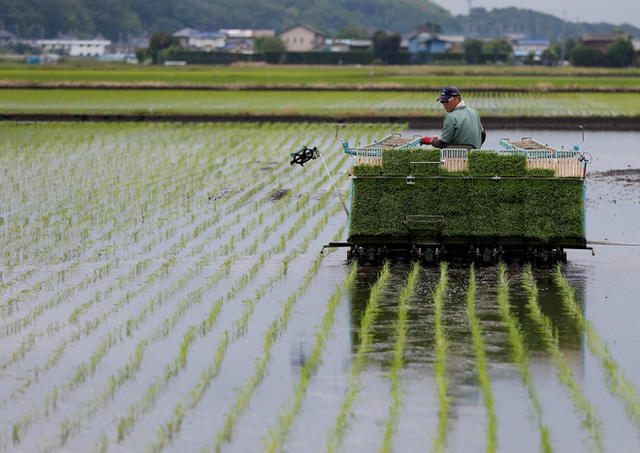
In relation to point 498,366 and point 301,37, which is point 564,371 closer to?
point 498,366

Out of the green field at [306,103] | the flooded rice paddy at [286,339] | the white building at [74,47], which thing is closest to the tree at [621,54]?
the green field at [306,103]

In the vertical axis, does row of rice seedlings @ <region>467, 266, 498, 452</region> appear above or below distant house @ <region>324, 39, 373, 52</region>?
above

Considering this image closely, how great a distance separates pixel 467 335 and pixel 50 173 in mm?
13901

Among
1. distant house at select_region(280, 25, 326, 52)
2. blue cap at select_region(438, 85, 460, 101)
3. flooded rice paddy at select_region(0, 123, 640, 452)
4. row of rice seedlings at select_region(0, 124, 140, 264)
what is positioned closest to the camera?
flooded rice paddy at select_region(0, 123, 640, 452)

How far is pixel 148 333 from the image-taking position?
991 cm

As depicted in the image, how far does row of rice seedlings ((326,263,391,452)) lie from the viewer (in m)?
7.18

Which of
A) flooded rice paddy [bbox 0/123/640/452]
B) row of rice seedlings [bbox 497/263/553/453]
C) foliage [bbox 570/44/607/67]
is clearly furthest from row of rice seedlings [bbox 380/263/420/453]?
foliage [bbox 570/44/607/67]

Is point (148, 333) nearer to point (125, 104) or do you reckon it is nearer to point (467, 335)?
point (467, 335)

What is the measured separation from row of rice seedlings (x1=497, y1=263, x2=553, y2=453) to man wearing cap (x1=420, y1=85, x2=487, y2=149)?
4.78 ft

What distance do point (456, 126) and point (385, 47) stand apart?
114 meters

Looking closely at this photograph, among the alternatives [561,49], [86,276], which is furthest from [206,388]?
[561,49]

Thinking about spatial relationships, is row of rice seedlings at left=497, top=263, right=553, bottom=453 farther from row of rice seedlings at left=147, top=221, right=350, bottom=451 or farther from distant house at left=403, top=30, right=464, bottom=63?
distant house at left=403, top=30, right=464, bottom=63

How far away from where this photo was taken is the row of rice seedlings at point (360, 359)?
23.6ft

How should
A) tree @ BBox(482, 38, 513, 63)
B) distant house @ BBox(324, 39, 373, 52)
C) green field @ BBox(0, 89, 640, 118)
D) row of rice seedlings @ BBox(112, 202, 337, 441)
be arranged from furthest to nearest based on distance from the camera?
distant house @ BBox(324, 39, 373, 52)
tree @ BBox(482, 38, 513, 63)
green field @ BBox(0, 89, 640, 118)
row of rice seedlings @ BBox(112, 202, 337, 441)
